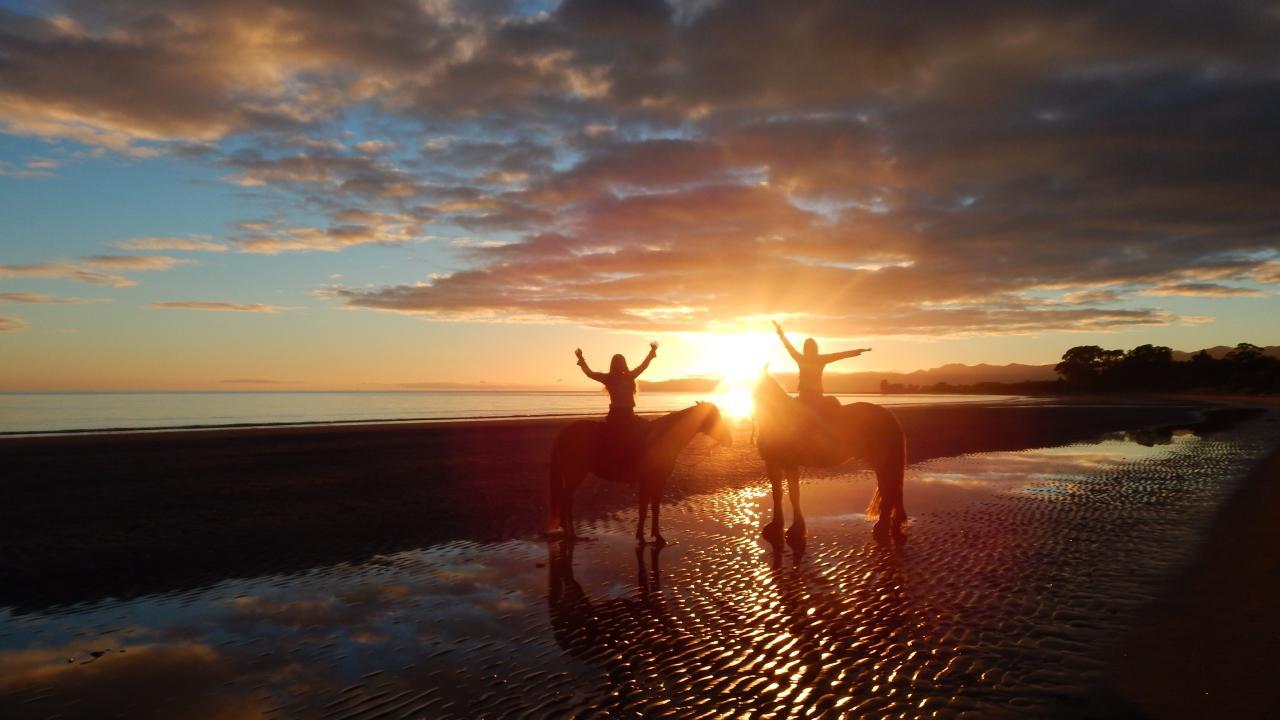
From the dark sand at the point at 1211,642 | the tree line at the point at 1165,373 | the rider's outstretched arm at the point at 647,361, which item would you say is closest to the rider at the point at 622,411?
the rider's outstretched arm at the point at 647,361

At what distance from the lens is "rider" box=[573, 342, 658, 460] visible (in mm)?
11773

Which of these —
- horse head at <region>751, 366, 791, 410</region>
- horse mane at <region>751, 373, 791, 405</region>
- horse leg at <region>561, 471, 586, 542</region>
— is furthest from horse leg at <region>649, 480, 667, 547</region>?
horse mane at <region>751, 373, 791, 405</region>

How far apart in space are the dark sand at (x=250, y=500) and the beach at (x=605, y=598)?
0.10 metres

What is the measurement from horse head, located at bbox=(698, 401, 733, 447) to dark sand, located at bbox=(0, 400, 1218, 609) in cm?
338

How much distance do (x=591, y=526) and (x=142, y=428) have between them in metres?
36.9

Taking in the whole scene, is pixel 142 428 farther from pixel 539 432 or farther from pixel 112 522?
pixel 112 522

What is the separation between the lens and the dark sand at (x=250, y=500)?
33.6 feet

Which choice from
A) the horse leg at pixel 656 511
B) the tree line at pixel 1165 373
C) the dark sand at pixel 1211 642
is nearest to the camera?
the dark sand at pixel 1211 642

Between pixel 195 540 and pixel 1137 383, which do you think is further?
pixel 1137 383

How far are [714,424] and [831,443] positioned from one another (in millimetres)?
2074

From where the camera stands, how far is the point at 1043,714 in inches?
208

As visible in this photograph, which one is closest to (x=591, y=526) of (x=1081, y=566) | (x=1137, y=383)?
(x=1081, y=566)

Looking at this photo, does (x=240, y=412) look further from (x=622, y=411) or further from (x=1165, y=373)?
(x=1165, y=373)

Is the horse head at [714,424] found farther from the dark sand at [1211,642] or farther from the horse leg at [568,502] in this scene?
the dark sand at [1211,642]
